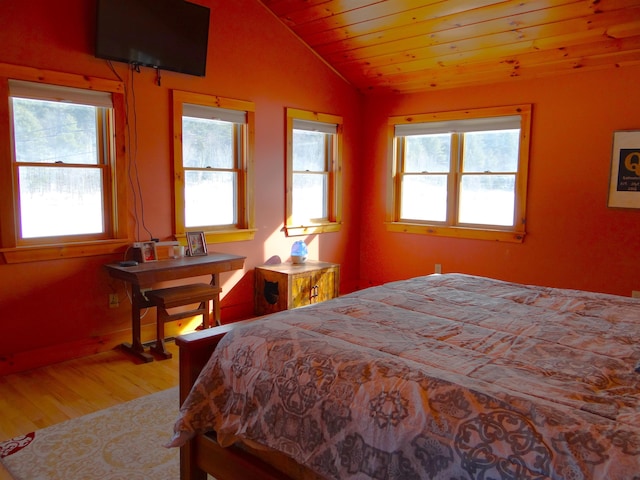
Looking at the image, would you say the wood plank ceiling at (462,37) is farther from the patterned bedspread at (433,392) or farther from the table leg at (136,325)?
the table leg at (136,325)

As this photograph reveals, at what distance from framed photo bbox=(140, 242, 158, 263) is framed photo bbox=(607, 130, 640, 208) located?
3.73 meters

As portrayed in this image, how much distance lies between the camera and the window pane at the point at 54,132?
3.31 metres

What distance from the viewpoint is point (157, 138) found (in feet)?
12.9

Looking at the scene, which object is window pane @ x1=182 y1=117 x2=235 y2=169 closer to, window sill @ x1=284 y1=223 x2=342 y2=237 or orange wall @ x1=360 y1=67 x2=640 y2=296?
window sill @ x1=284 y1=223 x2=342 y2=237

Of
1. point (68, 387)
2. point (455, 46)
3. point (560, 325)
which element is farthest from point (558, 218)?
point (68, 387)

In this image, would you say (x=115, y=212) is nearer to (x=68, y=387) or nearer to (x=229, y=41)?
(x=68, y=387)

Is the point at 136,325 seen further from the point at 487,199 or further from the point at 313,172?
the point at 487,199

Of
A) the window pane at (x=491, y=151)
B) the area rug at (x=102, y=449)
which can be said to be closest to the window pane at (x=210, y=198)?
the area rug at (x=102, y=449)

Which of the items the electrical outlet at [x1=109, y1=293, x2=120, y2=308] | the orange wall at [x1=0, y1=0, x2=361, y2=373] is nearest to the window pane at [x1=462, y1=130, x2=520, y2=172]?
the orange wall at [x1=0, y1=0, x2=361, y2=373]

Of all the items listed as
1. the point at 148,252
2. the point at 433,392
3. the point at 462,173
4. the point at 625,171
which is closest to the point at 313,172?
the point at 462,173

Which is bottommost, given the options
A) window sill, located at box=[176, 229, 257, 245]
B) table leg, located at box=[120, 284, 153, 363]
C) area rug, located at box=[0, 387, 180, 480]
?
area rug, located at box=[0, 387, 180, 480]

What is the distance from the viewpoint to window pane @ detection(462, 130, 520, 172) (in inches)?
184

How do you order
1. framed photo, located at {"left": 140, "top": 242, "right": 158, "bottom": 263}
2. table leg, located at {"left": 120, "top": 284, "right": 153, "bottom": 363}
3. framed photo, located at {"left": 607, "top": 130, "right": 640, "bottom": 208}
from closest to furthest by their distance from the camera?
table leg, located at {"left": 120, "top": 284, "right": 153, "bottom": 363}
framed photo, located at {"left": 140, "top": 242, "right": 158, "bottom": 263}
framed photo, located at {"left": 607, "top": 130, "right": 640, "bottom": 208}

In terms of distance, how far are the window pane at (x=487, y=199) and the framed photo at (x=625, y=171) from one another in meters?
0.85
